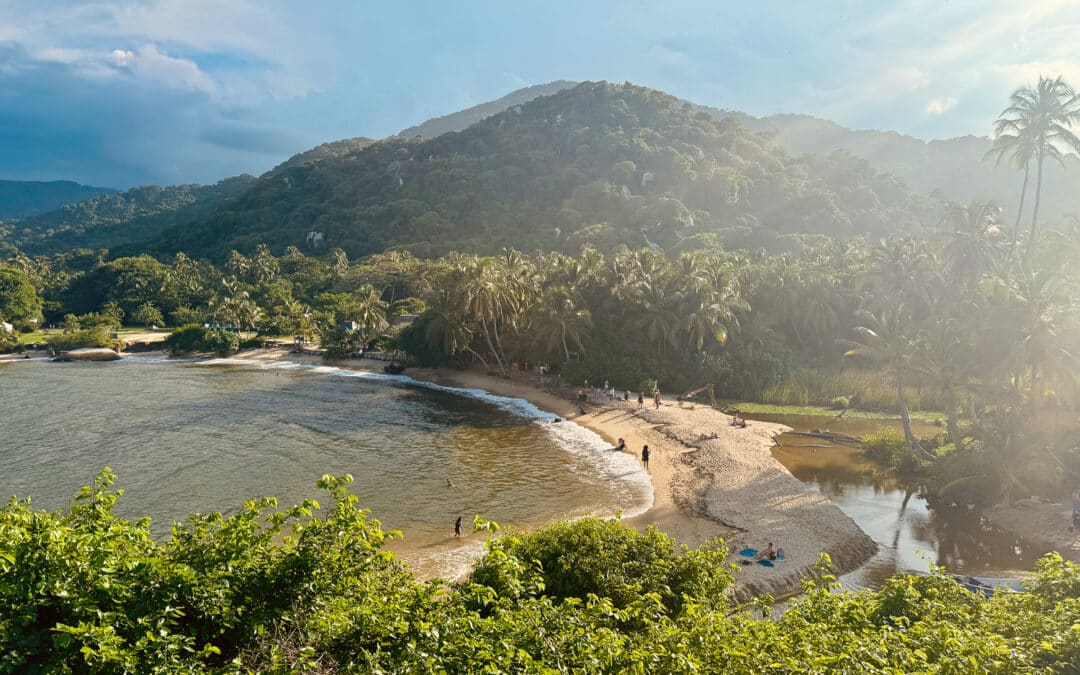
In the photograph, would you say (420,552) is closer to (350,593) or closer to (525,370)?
(350,593)

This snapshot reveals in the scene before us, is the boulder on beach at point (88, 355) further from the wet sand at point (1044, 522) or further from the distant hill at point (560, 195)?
the wet sand at point (1044, 522)

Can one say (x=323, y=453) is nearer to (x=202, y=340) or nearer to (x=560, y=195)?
(x=202, y=340)

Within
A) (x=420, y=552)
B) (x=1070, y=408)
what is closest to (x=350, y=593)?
(x=420, y=552)

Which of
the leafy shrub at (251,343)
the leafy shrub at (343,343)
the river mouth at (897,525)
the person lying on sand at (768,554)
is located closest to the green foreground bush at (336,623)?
the river mouth at (897,525)

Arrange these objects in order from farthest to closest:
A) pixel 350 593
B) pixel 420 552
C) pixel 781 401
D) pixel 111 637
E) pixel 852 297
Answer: pixel 852 297, pixel 781 401, pixel 420 552, pixel 350 593, pixel 111 637

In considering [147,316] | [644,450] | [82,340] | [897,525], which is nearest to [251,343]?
[82,340]

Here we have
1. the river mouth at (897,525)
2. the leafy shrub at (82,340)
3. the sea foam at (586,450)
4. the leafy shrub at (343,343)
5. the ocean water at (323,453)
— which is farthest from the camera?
the leafy shrub at (82,340)
